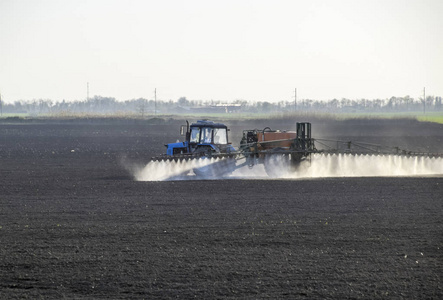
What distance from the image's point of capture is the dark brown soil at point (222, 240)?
37.1ft

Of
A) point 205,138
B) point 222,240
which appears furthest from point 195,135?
point 222,240

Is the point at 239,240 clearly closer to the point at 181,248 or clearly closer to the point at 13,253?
the point at 181,248

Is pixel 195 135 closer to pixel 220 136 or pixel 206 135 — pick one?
pixel 206 135

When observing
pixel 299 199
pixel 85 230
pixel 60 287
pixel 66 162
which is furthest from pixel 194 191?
pixel 66 162

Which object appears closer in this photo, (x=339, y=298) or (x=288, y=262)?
(x=339, y=298)

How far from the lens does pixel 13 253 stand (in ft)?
44.7

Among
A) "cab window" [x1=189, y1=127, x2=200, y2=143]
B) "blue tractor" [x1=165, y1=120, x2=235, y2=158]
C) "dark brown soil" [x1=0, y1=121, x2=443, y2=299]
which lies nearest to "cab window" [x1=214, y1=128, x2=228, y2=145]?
"blue tractor" [x1=165, y1=120, x2=235, y2=158]

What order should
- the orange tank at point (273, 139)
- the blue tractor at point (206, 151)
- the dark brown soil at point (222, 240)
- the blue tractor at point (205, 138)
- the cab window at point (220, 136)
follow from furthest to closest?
the cab window at point (220, 136) → the orange tank at point (273, 139) → the blue tractor at point (205, 138) → the blue tractor at point (206, 151) → the dark brown soil at point (222, 240)

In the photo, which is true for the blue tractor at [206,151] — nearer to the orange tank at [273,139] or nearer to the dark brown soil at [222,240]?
the orange tank at [273,139]

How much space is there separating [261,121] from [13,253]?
9473cm

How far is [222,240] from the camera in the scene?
14695 millimetres

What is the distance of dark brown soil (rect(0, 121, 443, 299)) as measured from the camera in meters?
11.3

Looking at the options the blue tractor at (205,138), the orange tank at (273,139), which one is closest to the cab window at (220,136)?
the blue tractor at (205,138)

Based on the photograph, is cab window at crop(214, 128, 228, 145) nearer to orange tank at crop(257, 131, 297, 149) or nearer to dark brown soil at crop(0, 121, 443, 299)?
orange tank at crop(257, 131, 297, 149)
